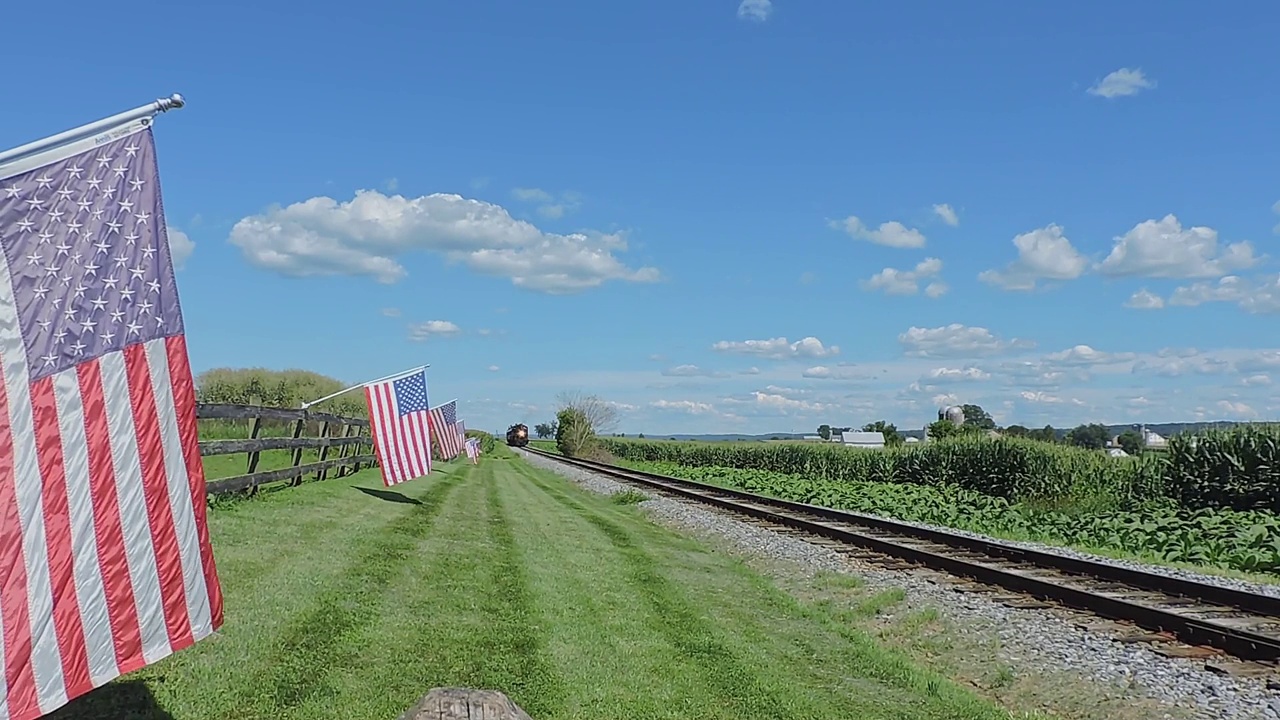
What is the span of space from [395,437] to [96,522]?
41.1ft

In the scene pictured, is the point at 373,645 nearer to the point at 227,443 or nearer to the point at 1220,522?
the point at 227,443

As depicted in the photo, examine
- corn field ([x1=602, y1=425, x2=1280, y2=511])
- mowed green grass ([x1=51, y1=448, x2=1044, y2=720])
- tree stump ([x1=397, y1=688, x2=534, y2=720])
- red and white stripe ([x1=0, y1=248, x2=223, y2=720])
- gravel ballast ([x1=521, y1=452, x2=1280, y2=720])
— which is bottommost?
corn field ([x1=602, y1=425, x2=1280, y2=511])

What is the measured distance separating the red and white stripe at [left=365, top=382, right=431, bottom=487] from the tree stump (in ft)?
40.6

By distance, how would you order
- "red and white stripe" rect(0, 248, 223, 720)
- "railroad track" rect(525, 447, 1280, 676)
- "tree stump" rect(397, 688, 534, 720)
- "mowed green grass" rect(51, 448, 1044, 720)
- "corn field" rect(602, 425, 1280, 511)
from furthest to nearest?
1. "corn field" rect(602, 425, 1280, 511)
2. "railroad track" rect(525, 447, 1280, 676)
3. "mowed green grass" rect(51, 448, 1044, 720)
4. "red and white stripe" rect(0, 248, 223, 720)
5. "tree stump" rect(397, 688, 534, 720)

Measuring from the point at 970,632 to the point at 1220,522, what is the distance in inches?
427

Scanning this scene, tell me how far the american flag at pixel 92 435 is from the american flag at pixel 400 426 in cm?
1151

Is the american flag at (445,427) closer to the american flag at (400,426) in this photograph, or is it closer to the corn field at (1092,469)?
the american flag at (400,426)

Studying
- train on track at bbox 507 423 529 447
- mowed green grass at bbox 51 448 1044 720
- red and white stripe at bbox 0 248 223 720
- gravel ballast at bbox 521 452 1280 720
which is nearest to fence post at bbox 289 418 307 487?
mowed green grass at bbox 51 448 1044 720

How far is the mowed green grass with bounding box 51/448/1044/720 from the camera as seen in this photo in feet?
17.1

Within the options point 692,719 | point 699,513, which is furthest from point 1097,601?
point 699,513

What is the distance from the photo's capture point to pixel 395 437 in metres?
15.9

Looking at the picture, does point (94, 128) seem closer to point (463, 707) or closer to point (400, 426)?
point (463, 707)

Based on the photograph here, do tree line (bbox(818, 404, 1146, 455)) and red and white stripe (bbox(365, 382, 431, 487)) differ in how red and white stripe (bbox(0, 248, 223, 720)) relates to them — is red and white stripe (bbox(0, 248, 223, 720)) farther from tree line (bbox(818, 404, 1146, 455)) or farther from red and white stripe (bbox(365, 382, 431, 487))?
tree line (bbox(818, 404, 1146, 455))


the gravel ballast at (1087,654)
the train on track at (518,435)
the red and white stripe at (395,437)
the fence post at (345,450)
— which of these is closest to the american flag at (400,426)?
the red and white stripe at (395,437)
